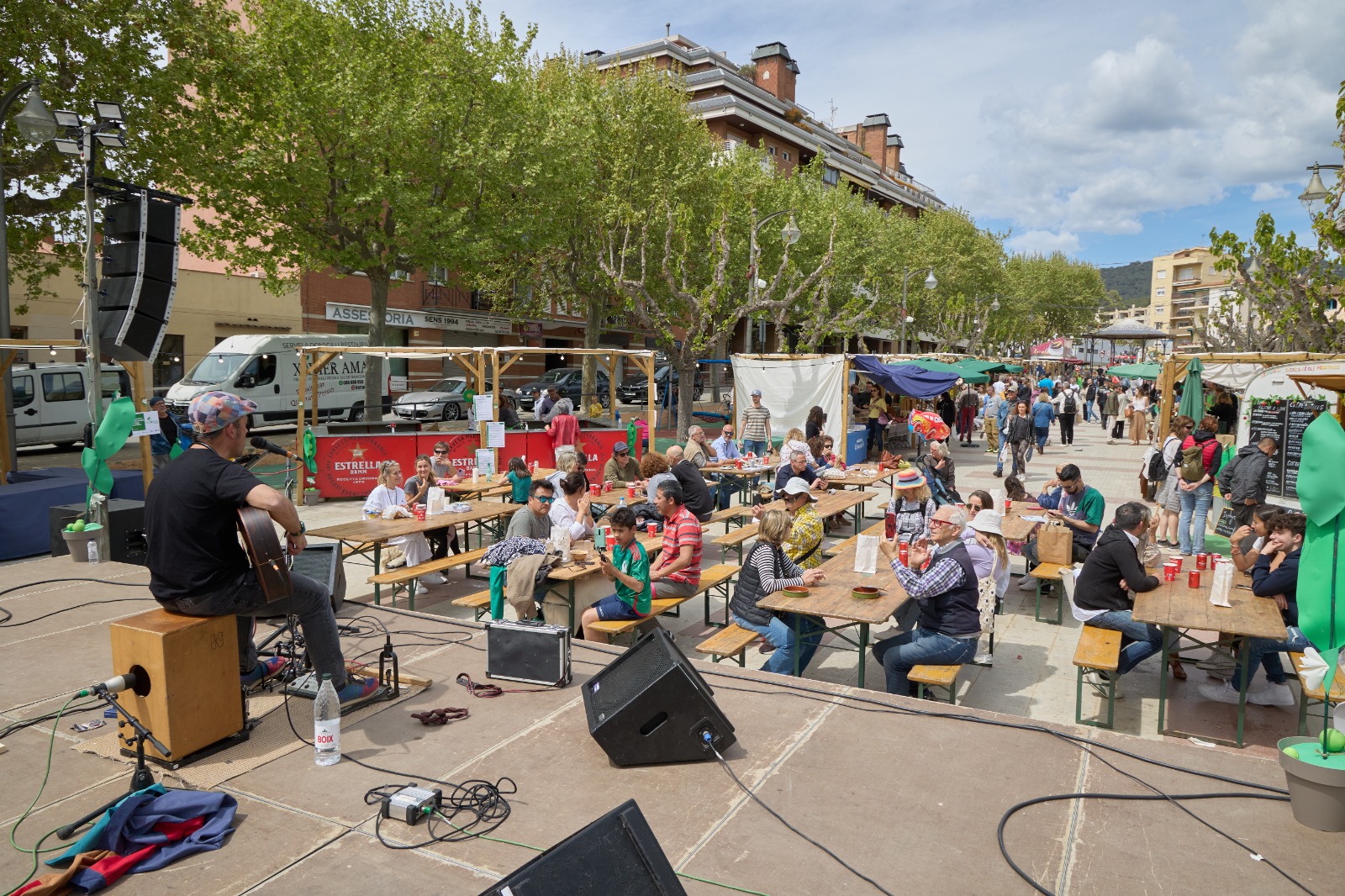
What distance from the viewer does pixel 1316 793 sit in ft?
11.8

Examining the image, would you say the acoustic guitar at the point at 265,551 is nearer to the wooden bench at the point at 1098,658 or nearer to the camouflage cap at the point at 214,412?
the camouflage cap at the point at 214,412

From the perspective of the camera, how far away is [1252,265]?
16812 mm

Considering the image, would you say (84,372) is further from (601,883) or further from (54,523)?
(601,883)

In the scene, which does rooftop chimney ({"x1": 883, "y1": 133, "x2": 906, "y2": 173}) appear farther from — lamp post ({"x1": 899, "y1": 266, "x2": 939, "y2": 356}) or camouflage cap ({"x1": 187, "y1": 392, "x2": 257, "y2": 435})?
camouflage cap ({"x1": 187, "y1": 392, "x2": 257, "y2": 435})

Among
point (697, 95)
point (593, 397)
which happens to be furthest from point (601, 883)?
point (697, 95)

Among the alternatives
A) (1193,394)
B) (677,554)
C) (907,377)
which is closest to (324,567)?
(677,554)

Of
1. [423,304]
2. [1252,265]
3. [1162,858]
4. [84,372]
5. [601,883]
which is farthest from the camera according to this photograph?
[423,304]

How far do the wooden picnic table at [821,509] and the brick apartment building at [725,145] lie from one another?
595 cm

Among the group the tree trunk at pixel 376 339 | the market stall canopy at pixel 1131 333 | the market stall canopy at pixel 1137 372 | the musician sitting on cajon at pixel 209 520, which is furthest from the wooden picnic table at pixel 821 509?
the market stall canopy at pixel 1131 333

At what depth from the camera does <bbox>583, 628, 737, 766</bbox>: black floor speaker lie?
4.17 metres

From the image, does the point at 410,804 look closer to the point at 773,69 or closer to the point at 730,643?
the point at 730,643

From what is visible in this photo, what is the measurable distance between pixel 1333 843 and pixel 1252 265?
16.9 meters

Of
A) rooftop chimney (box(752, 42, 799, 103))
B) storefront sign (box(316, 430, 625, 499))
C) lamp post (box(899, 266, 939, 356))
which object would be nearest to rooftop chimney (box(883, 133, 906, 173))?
rooftop chimney (box(752, 42, 799, 103))

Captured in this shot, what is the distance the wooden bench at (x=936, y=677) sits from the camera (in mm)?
5617
